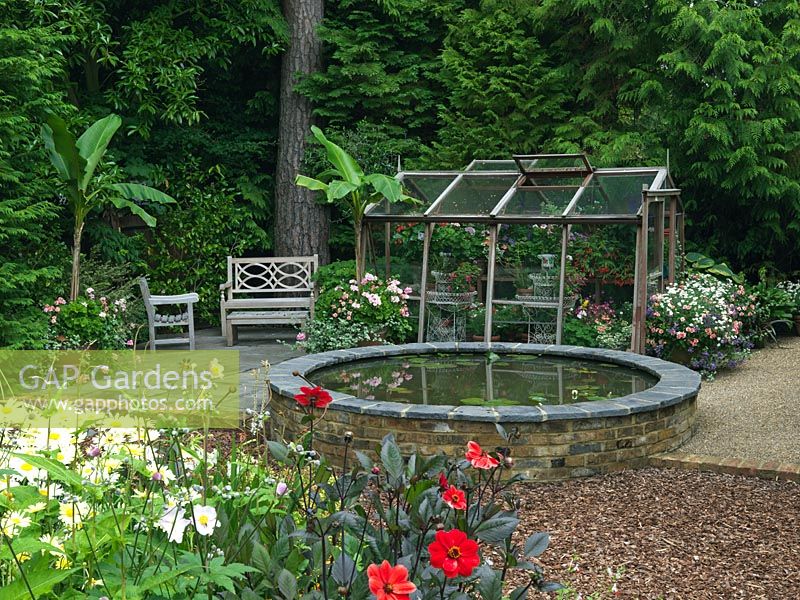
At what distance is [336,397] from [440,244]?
5709 mm

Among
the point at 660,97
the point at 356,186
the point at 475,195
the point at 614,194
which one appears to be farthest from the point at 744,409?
the point at 660,97

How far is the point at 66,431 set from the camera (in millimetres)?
2789

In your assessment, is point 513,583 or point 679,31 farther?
point 679,31

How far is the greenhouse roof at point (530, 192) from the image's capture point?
9.60m

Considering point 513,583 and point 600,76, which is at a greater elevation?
point 600,76

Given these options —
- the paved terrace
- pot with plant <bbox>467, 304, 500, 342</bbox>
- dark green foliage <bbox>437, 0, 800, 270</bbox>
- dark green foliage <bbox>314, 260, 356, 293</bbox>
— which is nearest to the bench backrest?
dark green foliage <bbox>314, 260, 356, 293</bbox>

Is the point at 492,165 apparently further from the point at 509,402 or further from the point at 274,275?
the point at 509,402

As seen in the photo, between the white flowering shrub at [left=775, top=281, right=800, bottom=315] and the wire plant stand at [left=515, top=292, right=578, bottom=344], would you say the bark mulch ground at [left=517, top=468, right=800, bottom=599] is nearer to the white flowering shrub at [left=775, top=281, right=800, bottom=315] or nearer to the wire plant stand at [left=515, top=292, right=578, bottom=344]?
the wire plant stand at [left=515, top=292, right=578, bottom=344]

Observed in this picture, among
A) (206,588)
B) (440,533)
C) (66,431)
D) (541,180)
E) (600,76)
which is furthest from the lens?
(600,76)

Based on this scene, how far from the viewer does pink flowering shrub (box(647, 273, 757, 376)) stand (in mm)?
8844

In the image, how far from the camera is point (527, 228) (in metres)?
11.2

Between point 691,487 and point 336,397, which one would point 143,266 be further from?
point 691,487

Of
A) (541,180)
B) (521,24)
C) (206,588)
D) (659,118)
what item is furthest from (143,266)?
(206,588)

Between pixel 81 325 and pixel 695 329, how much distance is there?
6.02m
